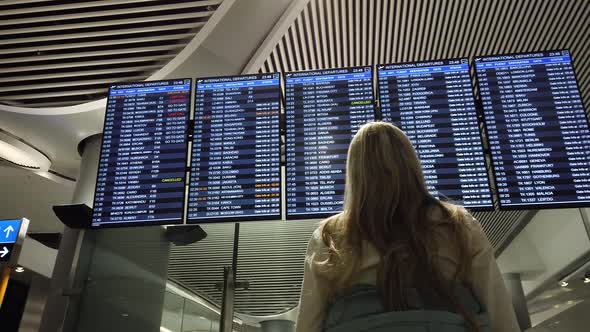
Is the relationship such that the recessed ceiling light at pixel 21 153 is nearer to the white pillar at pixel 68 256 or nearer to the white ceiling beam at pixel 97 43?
the white pillar at pixel 68 256

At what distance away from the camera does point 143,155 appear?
12.3ft

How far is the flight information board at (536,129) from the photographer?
3242 mm

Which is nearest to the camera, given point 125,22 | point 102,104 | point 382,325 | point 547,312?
point 382,325

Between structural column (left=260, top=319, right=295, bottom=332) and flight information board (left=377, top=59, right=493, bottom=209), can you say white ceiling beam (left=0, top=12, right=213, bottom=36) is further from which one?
structural column (left=260, top=319, right=295, bottom=332)

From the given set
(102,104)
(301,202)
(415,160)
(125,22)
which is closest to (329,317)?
(415,160)

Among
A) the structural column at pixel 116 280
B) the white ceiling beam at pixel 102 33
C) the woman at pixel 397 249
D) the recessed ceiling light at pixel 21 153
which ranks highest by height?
the white ceiling beam at pixel 102 33

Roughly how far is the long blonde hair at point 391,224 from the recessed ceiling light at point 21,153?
585 centimetres

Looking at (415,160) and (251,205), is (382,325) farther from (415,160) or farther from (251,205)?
(251,205)

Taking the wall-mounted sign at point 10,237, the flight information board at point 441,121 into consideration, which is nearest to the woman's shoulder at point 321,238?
the flight information board at point 441,121

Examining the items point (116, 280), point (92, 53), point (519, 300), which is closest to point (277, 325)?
point (116, 280)

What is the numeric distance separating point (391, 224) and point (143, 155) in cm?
285

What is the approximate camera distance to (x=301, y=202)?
11.1 ft

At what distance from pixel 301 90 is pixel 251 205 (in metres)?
1.03

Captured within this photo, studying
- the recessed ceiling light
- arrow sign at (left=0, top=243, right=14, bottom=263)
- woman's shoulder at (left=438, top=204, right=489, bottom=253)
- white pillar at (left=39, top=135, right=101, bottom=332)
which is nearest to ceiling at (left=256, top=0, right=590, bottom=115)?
white pillar at (left=39, top=135, right=101, bottom=332)
